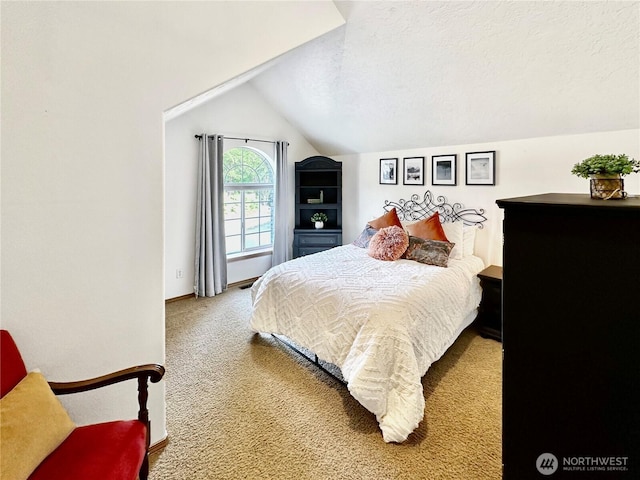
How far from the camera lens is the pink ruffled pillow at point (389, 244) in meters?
3.59

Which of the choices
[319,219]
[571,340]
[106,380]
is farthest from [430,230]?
[106,380]

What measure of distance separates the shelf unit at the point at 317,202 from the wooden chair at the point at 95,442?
3.90 metres

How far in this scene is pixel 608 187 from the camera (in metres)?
1.20

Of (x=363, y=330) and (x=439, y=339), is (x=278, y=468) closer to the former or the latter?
(x=363, y=330)

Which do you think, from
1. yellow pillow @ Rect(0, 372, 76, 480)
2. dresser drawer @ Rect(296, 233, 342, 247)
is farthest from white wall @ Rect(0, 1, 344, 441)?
dresser drawer @ Rect(296, 233, 342, 247)

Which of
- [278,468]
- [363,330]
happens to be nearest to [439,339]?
[363,330]

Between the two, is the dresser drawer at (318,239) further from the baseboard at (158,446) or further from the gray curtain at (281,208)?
the baseboard at (158,446)

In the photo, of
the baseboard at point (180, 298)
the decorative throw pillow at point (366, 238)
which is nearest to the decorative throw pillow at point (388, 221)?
the decorative throw pillow at point (366, 238)

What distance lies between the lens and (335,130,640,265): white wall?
121 inches

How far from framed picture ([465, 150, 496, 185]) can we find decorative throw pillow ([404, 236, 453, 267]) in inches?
36.0

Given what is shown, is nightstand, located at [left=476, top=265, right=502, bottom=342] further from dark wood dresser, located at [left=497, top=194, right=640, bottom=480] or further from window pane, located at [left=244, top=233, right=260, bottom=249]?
window pane, located at [left=244, top=233, right=260, bottom=249]

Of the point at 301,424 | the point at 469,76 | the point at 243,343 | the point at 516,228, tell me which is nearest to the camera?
the point at 516,228

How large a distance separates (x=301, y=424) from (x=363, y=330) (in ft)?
2.35

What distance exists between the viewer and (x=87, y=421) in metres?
1.69
